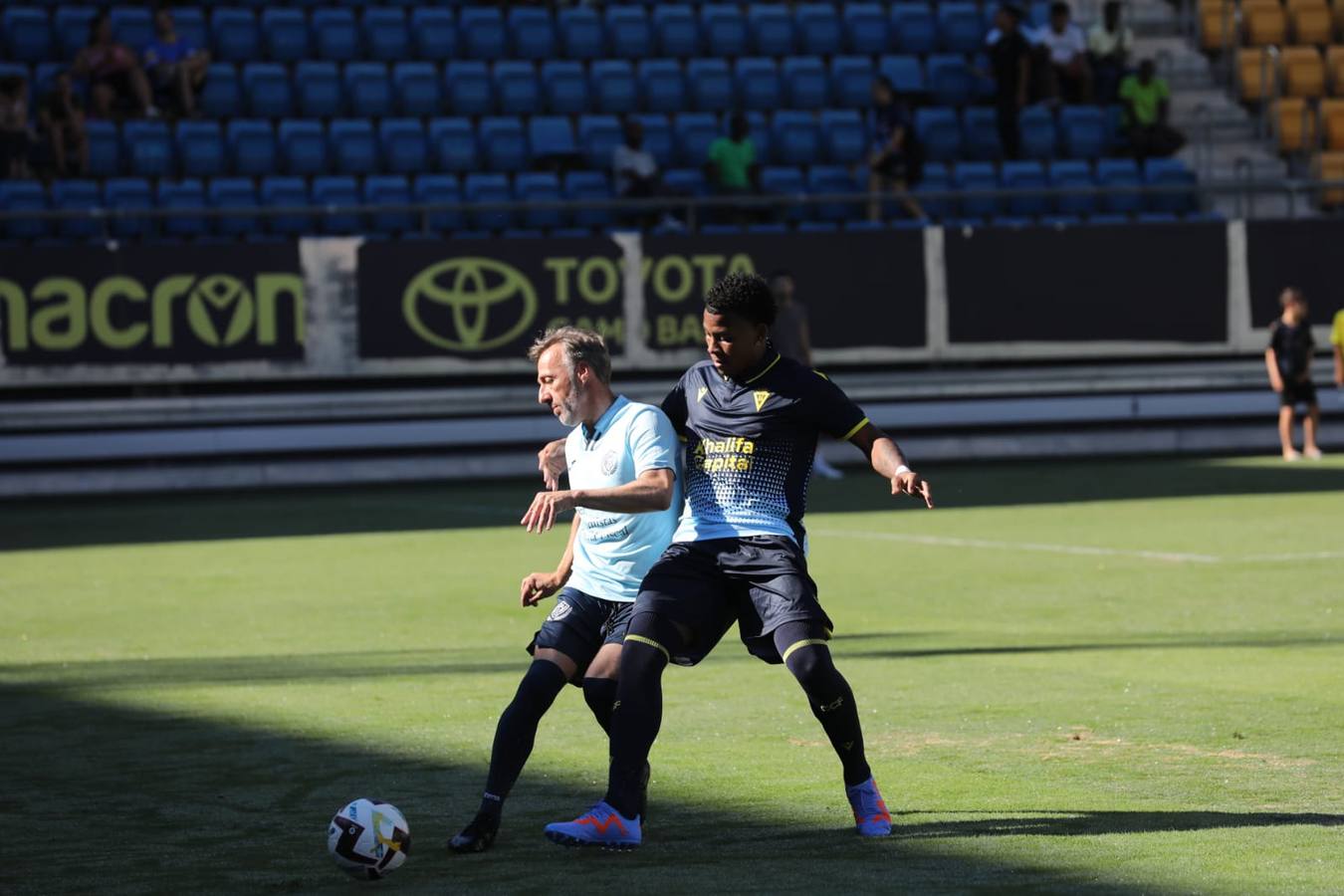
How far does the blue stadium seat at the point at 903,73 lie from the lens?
29406mm

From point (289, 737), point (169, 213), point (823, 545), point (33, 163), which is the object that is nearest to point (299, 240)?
point (169, 213)

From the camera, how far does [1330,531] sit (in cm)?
1761

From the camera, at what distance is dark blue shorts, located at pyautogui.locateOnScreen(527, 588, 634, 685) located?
7152 mm

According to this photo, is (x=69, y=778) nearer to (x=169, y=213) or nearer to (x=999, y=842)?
(x=999, y=842)

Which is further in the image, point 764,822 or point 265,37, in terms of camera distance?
point 265,37

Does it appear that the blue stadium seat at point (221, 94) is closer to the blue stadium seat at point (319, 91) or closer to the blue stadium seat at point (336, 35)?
the blue stadium seat at point (319, 91)

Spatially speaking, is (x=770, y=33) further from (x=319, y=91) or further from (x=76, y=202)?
(x=76, y=202)

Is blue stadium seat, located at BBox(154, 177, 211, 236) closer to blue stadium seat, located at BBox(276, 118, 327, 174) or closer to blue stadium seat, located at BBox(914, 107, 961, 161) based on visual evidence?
blue stadium seat, located at BBox(276, 118, 327, 174)

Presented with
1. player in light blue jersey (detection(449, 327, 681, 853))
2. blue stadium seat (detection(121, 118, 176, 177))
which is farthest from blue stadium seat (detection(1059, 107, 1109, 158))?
player in light blue jersey (detection(449, 327, 681, 853))

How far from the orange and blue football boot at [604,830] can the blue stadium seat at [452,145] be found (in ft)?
69.8

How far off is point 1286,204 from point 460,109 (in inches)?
445

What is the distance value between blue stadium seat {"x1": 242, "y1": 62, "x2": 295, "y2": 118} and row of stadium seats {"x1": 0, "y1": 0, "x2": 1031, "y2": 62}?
2.93ft

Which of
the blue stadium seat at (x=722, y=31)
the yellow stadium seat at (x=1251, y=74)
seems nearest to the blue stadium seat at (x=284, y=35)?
the blue stadium seat at (x=722, y=31)

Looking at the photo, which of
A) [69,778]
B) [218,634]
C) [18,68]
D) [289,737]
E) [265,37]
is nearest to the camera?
[69,778]
